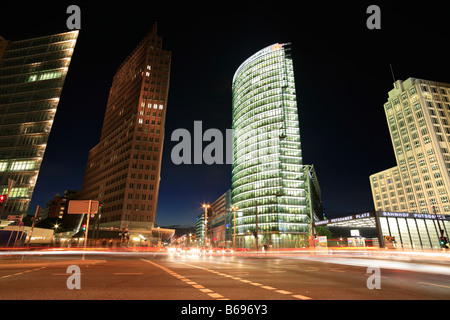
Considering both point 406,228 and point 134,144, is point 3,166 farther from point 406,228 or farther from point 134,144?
point 406,228

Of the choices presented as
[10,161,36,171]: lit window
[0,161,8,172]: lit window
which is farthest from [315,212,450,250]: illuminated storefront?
[0,161,8,172]: lit window

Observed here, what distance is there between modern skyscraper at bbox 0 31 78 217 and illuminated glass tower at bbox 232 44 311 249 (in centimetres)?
7210

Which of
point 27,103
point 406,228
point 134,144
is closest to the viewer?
point 406,228

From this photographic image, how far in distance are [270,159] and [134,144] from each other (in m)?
54.6

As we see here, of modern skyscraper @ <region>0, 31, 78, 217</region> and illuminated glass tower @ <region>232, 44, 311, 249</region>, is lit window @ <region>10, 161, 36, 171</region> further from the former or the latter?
illuminated glass tower @ <region>232, 44, 311, 249</region>

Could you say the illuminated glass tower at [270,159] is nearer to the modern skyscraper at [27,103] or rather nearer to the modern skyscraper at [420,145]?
the modern skyscraper at [420,145]

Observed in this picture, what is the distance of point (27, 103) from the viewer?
7975 centimetres

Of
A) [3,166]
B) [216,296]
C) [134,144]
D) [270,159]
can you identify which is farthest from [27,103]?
[216,296]

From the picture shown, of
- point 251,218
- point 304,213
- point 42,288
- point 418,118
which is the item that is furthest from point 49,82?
point 418,118

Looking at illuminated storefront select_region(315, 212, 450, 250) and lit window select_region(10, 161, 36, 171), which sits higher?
lit window select_region(10, 161, 36, 171)

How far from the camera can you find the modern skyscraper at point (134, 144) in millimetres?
91500

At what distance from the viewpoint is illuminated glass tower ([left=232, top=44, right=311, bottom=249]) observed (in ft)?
311

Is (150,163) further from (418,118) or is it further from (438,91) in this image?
(438,91)

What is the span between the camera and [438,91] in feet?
367
